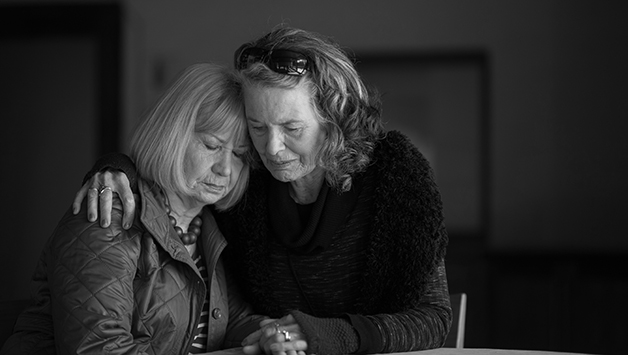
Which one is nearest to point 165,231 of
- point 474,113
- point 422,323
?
point 422,323

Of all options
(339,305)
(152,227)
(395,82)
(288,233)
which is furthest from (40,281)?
(395,82)

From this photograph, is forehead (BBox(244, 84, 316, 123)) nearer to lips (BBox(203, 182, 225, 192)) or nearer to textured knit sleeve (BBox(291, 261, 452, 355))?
lips (BBox(203, 182, 225, 192))

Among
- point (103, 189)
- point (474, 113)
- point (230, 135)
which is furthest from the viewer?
point (474, 113)

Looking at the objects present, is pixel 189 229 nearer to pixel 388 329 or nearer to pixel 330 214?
pixel 330 214

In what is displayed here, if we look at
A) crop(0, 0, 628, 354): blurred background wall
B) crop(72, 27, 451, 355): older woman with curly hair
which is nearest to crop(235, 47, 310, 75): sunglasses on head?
crop(72, 27, 451, 355): older woman with curly hair

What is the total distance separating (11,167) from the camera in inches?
190

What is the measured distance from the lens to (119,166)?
1.65m

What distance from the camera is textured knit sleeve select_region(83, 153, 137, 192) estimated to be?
1646 mm

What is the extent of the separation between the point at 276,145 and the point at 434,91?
3697 mm

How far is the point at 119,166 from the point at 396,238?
64 cm

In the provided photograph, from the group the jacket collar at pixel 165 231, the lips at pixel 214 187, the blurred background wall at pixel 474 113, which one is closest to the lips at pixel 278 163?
the lips at pixel 214 187

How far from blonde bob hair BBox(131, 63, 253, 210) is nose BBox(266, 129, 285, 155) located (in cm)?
11

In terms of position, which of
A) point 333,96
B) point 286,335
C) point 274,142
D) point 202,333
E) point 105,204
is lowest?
point 202,333

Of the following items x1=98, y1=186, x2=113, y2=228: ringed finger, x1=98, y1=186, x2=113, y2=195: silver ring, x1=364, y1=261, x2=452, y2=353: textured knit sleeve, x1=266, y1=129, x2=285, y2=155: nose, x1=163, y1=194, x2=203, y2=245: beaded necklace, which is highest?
x1=266, y1=129, x2=285, y2=155: nose
